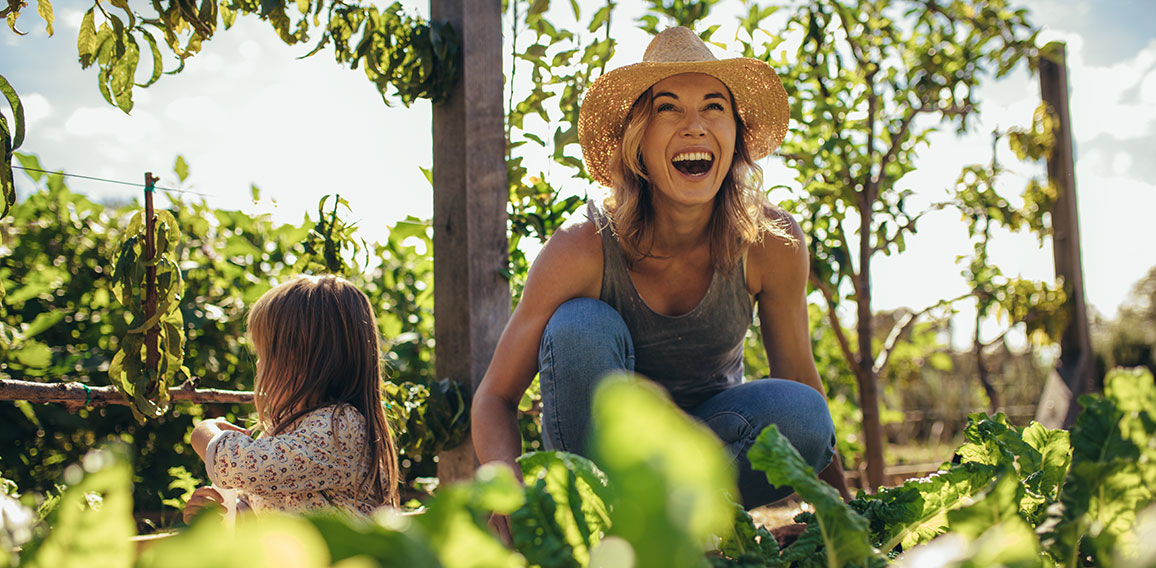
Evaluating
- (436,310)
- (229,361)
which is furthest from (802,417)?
(229,361)

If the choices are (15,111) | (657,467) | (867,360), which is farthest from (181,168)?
(657,467)

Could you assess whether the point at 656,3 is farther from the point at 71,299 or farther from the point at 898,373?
the point at 898,373

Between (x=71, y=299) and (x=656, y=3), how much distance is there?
6.75 feet

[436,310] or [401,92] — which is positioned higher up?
[401,92]

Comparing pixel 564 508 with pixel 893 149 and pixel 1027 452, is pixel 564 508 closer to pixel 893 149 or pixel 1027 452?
pixel 1027 452

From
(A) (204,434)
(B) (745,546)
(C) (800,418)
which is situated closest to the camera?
(B) (745,546)

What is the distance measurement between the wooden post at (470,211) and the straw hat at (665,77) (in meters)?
0.24

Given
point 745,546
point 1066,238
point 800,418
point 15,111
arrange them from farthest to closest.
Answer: point 1066,238, point 800,418, point 15,111, point 745,546

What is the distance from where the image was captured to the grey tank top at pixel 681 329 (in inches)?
67.6

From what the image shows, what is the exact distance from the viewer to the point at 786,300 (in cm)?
183

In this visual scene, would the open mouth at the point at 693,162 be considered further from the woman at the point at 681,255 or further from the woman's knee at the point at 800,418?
the woman's knee at the point at 800,418

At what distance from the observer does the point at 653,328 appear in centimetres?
172

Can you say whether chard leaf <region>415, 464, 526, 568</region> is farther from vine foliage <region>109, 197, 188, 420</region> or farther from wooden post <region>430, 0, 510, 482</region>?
wooden post <region>430, 0, 510, 482</region>

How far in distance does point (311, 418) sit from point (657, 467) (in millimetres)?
1645
